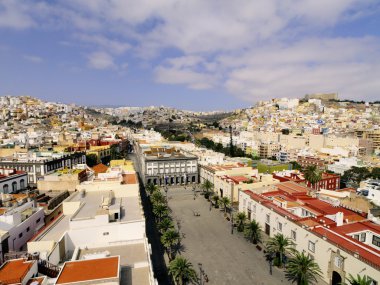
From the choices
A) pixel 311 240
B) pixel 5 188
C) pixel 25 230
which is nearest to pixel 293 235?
pixel 311 240

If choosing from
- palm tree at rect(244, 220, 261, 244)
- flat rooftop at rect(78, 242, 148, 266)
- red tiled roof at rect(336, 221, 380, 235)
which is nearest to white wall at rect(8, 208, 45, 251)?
flat rooftop at rect(78, 242, 148, 266)

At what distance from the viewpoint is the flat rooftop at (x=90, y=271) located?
14.8 meters

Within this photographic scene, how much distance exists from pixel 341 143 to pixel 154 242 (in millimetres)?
112020

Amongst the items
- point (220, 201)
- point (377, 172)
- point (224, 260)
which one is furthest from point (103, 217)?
point (377, 172)

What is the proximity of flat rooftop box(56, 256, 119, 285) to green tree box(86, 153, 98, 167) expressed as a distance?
219 feet

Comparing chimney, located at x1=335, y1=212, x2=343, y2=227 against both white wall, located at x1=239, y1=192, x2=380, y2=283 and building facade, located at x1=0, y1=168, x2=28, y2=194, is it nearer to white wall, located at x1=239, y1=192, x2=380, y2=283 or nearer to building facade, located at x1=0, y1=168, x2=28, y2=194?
white wall, located at x1=239, y1=192, x2=380, y2=283

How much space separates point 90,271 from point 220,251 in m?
20.9

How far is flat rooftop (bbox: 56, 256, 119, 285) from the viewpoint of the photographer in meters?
14.8

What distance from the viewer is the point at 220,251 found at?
109 ft

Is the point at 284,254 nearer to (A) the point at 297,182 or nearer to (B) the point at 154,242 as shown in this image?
(B) the point at 154,242

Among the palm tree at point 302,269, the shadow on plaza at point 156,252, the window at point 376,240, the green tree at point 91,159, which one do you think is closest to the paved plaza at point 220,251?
the palm tree at point 302,269

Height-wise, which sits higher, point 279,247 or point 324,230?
point 324,230

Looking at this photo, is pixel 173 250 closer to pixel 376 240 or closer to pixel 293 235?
pixel 293 235

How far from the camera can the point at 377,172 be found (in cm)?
7044
